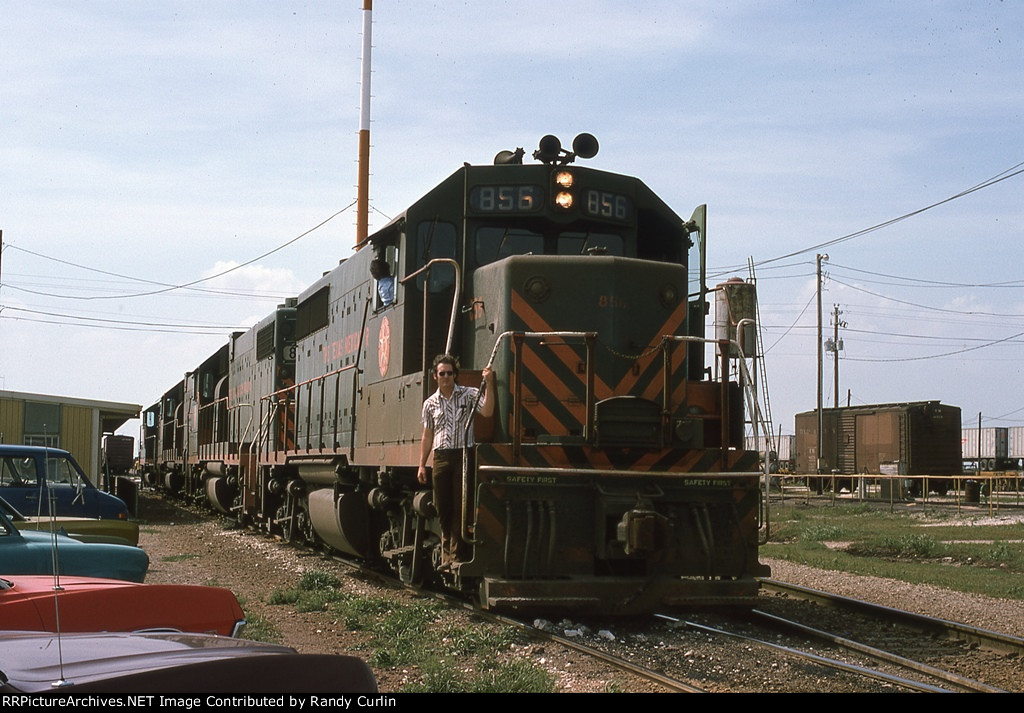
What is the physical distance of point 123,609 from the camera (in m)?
3.61

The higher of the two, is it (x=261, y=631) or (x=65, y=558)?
(x=65, y=558)

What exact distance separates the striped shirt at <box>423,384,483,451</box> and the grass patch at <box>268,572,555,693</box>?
4.38 feet

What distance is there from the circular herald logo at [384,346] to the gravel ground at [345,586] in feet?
7.04

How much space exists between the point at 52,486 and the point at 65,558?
3987mm

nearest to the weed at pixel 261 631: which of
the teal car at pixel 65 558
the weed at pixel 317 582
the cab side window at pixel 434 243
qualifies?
the teal car at pixel 65 558

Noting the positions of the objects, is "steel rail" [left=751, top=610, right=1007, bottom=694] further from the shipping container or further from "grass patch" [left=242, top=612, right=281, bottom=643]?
the shipping container

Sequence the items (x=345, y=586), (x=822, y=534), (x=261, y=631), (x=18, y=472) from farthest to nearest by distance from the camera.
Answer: (x=822, y=534), (x=345, y=586), (x=18, y=472), (x=261, y=631)

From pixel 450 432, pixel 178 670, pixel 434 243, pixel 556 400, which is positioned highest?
pixel 434 243

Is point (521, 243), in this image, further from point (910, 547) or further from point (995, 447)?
point (995, 447)

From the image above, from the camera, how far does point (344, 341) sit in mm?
12055

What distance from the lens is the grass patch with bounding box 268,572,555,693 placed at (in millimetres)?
5547

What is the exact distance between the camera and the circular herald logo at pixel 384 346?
970cm

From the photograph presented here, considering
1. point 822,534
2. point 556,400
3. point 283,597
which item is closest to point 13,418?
point 822,534
